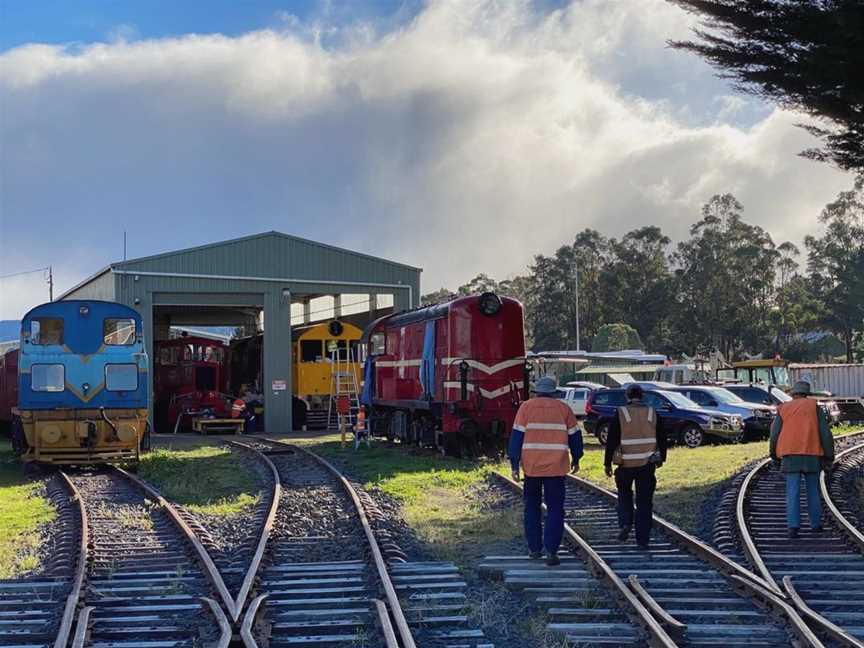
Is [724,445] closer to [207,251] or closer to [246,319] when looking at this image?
[207,251]

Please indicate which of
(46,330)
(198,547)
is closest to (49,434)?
(46,330)

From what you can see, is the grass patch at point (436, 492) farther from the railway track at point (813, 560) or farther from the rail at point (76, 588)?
the rail at point (76, 588)

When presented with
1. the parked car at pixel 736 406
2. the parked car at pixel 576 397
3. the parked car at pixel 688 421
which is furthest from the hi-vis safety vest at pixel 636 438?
the parked car at pixel 576 397

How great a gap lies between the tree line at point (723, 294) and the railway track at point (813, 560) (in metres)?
48.7

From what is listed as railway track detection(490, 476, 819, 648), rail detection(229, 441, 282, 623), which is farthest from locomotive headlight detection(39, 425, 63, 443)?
railway track detection(490, 476, 819, 648)

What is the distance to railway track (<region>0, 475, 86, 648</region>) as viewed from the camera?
656 cm

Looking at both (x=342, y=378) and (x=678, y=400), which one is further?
(x=342, y=378)

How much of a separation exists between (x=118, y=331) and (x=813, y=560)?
43.5 ft

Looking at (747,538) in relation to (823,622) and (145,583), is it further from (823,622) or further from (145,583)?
(145,583)

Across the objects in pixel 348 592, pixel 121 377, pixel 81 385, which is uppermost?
pixel 121 377

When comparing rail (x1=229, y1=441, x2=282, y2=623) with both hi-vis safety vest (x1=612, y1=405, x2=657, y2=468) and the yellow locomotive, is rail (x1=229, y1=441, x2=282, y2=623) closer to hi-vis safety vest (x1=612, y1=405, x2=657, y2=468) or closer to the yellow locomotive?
hi-vis safety vest (x1=612, y1=405, x2=657, y2=468)

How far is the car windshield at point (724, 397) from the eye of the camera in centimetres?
2453

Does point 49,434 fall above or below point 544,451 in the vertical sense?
below

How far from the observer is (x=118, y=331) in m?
18.2
